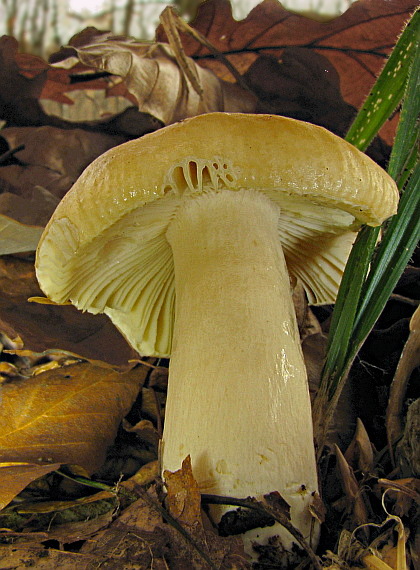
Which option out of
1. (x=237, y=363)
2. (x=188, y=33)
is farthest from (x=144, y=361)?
(x=188, y=33)

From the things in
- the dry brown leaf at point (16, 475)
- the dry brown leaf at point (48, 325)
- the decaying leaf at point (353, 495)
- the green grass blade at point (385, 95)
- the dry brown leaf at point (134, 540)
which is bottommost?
the dry brown leaf at point (48, 325)

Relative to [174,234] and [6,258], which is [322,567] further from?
[6,258]

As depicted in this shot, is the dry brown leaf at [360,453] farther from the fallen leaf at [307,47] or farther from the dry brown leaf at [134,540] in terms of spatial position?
the fallen leaf at [307,47]

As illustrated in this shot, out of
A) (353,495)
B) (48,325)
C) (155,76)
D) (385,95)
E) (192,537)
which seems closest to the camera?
(192,537)

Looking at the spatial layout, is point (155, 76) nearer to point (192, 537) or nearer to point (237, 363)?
point (237, 363)

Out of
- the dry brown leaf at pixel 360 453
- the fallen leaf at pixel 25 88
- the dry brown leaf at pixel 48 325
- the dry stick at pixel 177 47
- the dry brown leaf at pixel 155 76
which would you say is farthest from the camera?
the fallen leaf at pixel 25 88

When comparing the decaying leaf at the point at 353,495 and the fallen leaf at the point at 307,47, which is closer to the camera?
the decaying leaf at the point at 353,495

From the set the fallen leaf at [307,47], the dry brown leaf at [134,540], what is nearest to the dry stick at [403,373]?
the dry brown leaf at [134,540]
